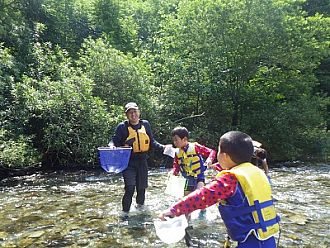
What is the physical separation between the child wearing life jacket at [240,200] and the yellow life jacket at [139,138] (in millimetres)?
4296

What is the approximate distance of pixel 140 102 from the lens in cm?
1614

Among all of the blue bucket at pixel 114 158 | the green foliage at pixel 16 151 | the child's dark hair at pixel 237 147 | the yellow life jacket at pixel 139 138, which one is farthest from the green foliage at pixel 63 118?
the child's dark hair at pixel 237 147

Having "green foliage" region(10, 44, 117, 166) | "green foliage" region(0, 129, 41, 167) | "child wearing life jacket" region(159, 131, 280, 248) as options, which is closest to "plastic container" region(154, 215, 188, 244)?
"child wearing life jacket" region(159, 131, 280, 248)

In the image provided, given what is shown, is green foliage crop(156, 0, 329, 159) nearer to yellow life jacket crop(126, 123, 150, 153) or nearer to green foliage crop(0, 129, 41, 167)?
green foliage crop(0, 129, 41, 167)

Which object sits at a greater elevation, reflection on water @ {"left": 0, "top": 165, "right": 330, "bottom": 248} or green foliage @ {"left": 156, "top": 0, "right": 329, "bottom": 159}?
green foliage @ {"left": 156, "top": 0, "right": 329, "bottom": 159}

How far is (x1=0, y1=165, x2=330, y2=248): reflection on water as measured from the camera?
628cm

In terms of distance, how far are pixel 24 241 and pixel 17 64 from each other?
11280 mm

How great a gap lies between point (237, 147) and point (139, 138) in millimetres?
4359

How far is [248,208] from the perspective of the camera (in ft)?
9.62

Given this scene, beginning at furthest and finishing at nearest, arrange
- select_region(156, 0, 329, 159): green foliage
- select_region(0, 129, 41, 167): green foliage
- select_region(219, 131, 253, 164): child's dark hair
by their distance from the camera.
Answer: select_region(156, 0, 329, 159): green foliage → select_region(0, 129, 41, 167): green foliage → select_region(219, 131, 253, 164): child's dark hair

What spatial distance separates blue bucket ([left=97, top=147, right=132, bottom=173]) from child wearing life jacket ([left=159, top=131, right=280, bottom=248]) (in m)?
3.84

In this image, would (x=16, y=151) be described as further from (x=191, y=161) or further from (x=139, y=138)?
(x=191, y=161)

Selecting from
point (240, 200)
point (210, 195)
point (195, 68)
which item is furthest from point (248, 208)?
point (195, 68)

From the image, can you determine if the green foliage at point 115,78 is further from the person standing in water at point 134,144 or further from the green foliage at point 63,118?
the person standing in water at point 134,144
